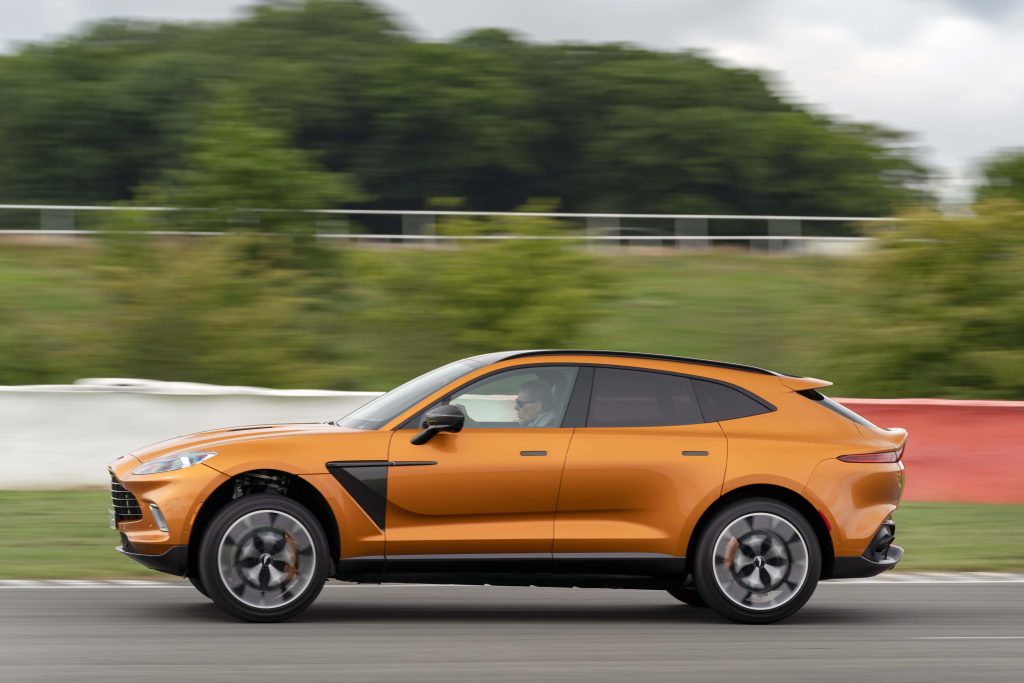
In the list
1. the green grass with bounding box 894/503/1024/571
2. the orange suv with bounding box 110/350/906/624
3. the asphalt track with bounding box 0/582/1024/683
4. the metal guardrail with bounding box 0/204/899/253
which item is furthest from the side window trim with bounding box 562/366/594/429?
the metal guardrail with bounding box 0/204/899/253

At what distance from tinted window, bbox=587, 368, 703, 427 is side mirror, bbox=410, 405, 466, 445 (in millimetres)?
783

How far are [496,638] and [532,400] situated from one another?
138 centimetres

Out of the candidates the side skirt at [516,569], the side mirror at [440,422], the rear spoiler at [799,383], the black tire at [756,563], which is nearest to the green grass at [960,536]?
the rear spoiler at [799,383]

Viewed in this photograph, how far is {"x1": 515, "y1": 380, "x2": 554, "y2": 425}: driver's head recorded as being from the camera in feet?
28.1

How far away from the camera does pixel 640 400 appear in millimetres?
8695

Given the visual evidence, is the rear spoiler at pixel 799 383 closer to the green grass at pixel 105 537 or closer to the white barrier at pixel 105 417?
the green grass at pixel 105 537

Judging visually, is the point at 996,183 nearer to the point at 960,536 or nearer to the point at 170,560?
the point at 960,536

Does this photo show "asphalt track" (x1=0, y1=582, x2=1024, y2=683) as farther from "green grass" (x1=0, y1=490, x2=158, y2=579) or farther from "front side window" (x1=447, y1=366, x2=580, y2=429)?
"front side window" (x1=447, y1=366, x2=580, y2=429)

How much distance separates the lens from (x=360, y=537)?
8.27 m

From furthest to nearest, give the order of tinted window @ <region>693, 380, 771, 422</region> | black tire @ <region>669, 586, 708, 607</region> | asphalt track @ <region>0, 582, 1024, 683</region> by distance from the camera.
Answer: black tire @ <region>669, 586, 708, 607</region> → tinted window @ <region>693, 380, 771, 422</region> → asphalt track @ <region>0, 582, 1024, 683</region>

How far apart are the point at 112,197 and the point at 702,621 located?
131ft

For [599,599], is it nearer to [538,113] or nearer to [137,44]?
[538,113]

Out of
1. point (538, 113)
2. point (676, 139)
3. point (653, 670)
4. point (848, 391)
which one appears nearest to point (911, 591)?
point (653, 670)

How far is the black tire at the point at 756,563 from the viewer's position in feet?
28.0
